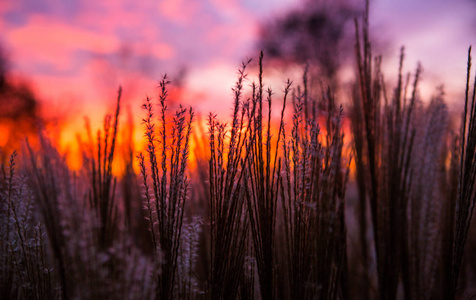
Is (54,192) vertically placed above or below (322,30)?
below

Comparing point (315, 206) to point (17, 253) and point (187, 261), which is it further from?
point (17, 253)

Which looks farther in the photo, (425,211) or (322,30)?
(322,30)

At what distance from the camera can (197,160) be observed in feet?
6.66

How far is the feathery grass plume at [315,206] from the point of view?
885 mm

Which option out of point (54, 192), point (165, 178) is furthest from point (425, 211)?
point (54, 192)

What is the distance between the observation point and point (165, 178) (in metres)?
0.91

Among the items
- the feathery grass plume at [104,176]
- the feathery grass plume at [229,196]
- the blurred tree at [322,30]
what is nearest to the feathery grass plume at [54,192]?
the feathery grass plume at [104,176]

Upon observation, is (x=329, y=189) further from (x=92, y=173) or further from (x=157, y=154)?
(x=92, y=173)

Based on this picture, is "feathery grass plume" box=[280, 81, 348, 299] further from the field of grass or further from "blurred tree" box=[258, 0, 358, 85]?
"blurred tree" box=[258, 0, 358, 85]

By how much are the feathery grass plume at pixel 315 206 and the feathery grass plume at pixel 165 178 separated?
1.05ft

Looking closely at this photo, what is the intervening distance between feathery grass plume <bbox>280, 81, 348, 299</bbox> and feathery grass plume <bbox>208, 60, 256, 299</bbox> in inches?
5.9

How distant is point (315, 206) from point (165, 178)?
1.48 feet

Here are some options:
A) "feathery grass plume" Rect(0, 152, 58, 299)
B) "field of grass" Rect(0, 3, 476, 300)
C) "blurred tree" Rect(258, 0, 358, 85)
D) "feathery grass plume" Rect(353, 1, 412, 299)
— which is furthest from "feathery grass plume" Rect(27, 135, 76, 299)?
"blurred tree" Rect(258, 0, 358, 85)

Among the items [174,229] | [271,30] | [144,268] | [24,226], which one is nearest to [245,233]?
[174,229]
